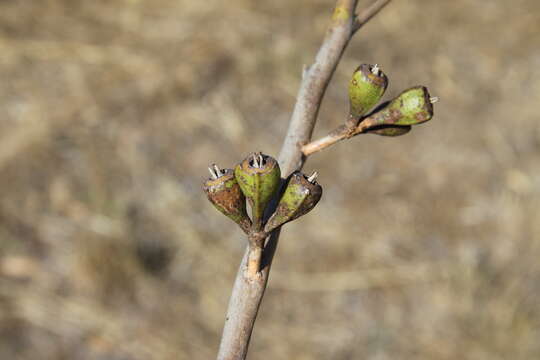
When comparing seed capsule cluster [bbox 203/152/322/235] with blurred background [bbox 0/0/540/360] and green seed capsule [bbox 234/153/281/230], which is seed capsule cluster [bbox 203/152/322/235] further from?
blurred background [bbox 0/0/540/360]

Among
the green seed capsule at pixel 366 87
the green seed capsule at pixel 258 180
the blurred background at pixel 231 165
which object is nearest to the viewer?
the green seed capsule at pixel 258 180

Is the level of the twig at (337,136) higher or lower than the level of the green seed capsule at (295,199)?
higher

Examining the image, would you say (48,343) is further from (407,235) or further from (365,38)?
(365,38)

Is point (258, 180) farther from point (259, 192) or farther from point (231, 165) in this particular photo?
point (231, 165)

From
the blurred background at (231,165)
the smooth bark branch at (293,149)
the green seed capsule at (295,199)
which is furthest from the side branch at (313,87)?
the blurred background at (231,165)

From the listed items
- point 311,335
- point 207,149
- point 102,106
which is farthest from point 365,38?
point 311,335

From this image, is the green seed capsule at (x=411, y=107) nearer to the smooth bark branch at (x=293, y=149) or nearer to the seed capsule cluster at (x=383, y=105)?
the seed capsule cluster at (x=383, y=105)
